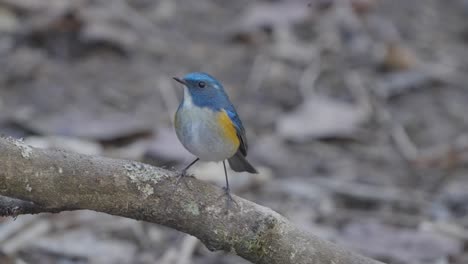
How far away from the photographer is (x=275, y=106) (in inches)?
290

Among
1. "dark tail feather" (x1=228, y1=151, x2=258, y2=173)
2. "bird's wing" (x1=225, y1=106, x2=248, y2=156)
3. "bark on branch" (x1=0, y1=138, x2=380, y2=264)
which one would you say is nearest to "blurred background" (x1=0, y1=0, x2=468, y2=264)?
"dark tail feather" (x1=228, y1=151, x2=258, y2=173)

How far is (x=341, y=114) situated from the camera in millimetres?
7145

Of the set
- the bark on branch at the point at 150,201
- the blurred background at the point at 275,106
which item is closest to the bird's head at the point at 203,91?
the bark on branch at the point at 150,201

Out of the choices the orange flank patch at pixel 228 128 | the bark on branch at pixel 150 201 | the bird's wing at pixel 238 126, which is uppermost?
the bird's wing at pixel 238 126

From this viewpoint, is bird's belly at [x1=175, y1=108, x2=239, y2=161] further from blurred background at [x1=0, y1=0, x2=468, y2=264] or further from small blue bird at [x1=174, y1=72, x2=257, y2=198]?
blurred background at [x1=0, y1=0, x2=468, y2=264]

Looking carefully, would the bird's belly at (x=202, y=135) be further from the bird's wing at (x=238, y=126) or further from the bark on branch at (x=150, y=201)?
the bark on branch at (x=150, y=201)

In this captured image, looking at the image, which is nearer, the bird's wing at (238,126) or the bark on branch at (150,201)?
the bark on branch at (150,201)

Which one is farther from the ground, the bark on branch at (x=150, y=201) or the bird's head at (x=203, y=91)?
the bird's head at (x=203, y=91)

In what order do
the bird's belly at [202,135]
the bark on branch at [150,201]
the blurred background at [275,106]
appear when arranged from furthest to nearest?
the blurred background at [275,106], the bird's belly at [202,135], the bark on branch at [150,201]

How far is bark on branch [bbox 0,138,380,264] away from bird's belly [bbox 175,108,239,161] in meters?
0.42

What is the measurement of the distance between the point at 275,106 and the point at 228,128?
3495 mm

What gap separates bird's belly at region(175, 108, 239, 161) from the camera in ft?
12.4

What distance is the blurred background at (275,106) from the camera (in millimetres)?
5453

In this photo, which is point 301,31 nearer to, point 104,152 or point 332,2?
point 332,2
